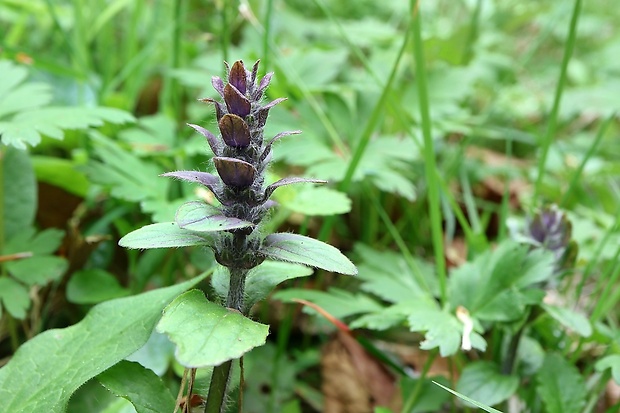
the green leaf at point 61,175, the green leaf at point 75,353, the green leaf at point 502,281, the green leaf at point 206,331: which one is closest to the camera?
the green leaf at point 206,331

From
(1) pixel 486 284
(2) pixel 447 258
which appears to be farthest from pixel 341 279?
(1) pixel 486 284

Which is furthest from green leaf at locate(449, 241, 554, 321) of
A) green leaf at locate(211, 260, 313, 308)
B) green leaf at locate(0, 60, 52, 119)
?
green leaf at locate(0, 60, 52, 119)

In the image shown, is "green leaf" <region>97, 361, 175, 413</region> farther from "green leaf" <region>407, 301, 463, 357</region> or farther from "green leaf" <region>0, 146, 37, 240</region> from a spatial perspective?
"green leaf" <region>0, 146, 37, 240</region>

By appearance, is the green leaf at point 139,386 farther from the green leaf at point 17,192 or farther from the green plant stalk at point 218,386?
the green leaf at point 17,192

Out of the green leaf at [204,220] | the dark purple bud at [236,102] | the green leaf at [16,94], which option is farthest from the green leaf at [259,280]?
the green leaf at [16,94]

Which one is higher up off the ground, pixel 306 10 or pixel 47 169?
pixel 306 10

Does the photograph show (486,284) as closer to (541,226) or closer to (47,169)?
(541,226)
